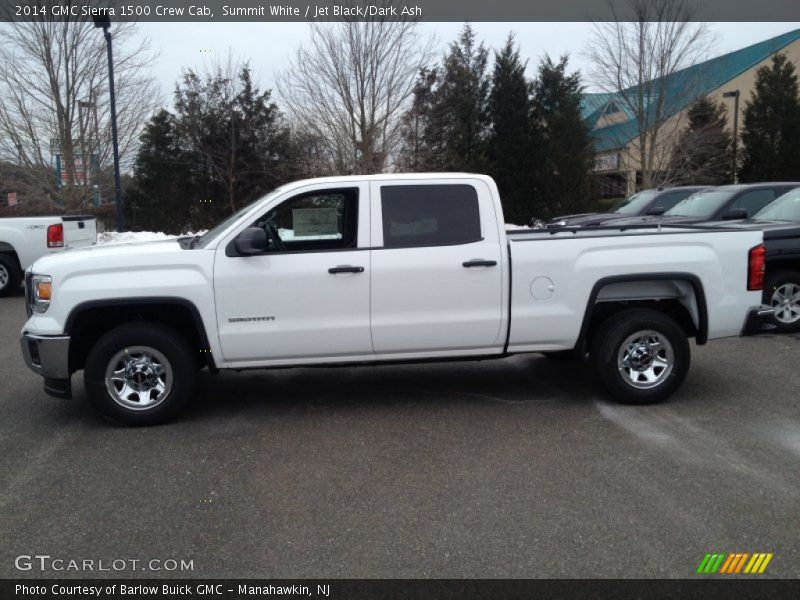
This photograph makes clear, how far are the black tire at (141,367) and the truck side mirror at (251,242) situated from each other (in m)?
0.91

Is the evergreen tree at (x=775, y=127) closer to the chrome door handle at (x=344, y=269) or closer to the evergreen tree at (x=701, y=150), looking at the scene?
the evergreen tree at (x=701, y=150)

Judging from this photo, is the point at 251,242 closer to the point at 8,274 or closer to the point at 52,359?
the point at 52,359

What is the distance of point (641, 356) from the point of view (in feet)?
19.6

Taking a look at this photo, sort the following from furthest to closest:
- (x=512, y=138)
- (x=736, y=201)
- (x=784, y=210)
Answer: (x=512, y=138) < (x=736, y=201) < (x=784, y=210)

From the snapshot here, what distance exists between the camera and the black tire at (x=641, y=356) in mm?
5909

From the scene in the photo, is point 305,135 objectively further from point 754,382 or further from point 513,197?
point 754,382

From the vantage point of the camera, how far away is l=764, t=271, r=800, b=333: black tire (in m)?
8.75

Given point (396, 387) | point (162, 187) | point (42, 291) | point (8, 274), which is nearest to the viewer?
point (42, 291)

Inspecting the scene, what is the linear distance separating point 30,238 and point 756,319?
1245 centimetres

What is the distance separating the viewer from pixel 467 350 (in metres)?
5.84
